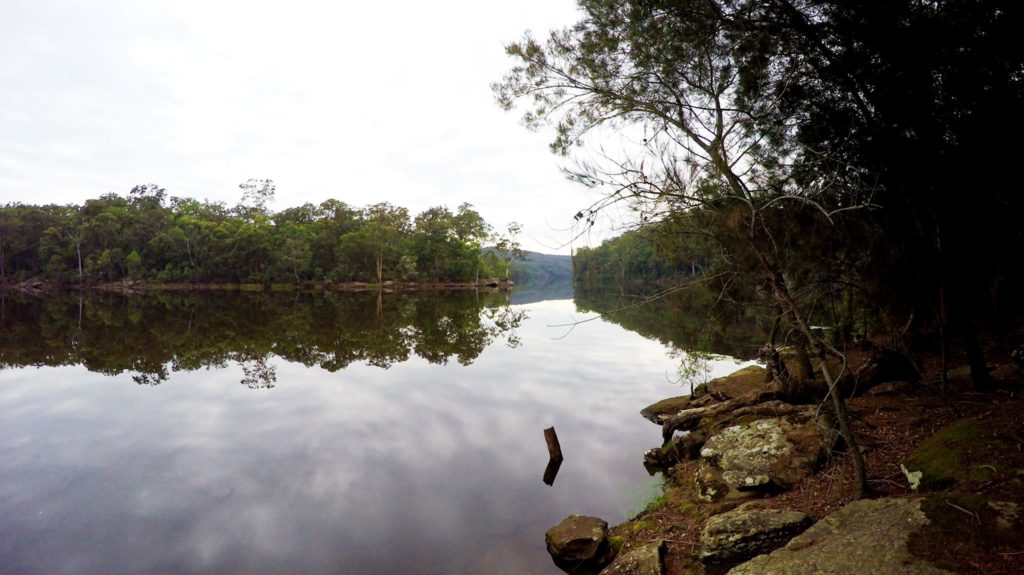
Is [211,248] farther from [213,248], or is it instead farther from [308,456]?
[308,456]

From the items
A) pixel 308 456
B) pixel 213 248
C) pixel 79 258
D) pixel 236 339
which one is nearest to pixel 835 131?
pixel 308 456

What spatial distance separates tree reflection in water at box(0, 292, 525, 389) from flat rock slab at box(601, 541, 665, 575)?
11473mm

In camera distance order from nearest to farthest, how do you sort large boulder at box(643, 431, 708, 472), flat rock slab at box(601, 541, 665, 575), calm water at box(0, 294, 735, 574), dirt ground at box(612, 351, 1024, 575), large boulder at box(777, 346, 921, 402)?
dirt ground at box(612, 351, 1024, 575)
flat rock slab at box(601, 541, 665, 575)
calm water at box(0, 294, 735, 574)
large boulder at box(643, 431, 708, 472)
large boulder at box(777, 346, 921, 402)

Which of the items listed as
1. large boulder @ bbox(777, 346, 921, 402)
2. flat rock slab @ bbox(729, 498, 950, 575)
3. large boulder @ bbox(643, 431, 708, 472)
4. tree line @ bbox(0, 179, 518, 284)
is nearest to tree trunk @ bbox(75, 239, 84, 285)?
tree line @ bbox(0, 179, 518, 284)

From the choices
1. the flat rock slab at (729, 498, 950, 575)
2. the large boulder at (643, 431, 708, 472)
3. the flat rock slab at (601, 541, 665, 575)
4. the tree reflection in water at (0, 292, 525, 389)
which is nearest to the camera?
the flat rock slab at (729, 498, 950, 575)

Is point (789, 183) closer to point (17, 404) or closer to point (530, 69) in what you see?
point (530, 69)

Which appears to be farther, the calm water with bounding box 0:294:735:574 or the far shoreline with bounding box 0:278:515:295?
the far shoreline with bounding box 0:278:515:295

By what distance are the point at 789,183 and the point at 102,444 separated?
1301 centimetres

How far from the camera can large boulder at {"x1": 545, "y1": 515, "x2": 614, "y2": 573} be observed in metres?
5.15

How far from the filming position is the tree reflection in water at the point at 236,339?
16.0 metres

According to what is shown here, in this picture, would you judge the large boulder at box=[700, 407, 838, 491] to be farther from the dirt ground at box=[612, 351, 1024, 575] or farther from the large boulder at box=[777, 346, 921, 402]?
the large boulder at box=[777, 346, 921, 402]

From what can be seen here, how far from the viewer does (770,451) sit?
617 centimetres

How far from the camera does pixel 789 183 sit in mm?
7453

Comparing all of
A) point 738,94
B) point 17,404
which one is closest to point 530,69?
point 738,94
